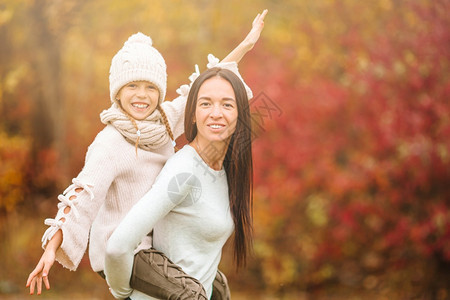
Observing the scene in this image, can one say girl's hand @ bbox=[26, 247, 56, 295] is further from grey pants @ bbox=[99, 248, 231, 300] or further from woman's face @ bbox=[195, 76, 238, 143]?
woman's face @ bbox=[195, 76, 238, 143]

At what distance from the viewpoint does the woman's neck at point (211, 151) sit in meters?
2.43

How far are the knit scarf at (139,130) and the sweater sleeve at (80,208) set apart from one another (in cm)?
16

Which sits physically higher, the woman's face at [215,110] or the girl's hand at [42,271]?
the woman's face at [215,110]

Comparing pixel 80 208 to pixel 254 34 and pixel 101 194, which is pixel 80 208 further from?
pixel 254 34

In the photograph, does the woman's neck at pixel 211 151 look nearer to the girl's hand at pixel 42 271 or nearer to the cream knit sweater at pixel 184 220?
the cream knit sweater at pixel 184 220

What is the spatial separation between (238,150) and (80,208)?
71 cm

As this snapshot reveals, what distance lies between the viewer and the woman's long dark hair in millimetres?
2443

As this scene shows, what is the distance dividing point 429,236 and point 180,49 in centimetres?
400

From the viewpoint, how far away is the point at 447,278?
6.63 meters

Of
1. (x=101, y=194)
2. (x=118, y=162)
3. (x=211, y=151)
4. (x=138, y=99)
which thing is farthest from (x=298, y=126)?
(x=101, y=194)

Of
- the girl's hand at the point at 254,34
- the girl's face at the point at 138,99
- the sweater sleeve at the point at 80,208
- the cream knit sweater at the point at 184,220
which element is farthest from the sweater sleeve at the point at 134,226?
the girl's hand at the point at 254,34

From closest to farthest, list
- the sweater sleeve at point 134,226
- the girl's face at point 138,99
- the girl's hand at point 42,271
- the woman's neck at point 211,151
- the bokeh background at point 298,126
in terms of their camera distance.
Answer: the sweater sleeve at point 134,226, the girl's hand at point 42,271, the woman's neck at point 211,151, the girl's face at point 138,99, the bokeh background at point 298,126

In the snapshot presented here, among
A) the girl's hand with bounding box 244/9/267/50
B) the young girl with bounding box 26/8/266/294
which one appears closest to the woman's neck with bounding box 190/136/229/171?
the young girl with bounding box 26/8/266/294

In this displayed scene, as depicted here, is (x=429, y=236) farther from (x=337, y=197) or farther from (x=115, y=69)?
(x=115, y=69)
